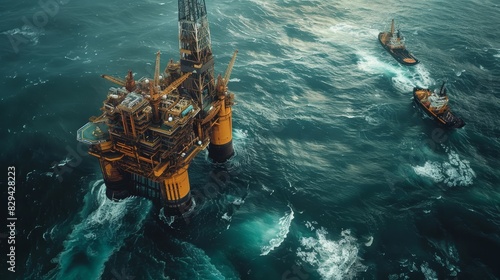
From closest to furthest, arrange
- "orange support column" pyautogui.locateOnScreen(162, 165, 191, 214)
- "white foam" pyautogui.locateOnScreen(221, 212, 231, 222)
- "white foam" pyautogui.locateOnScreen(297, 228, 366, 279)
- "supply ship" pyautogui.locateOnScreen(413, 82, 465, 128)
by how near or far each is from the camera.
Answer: "white foam" pyautogui.locateOnScreen(297, 228, 366, 279)
"orange support column" pyautogui.locateOnScreen(162, 165, 191, 214)
"white foam" pyautogui.locateOnScreen(221, 212, 231, 222)
"supply ship" pyautogui.locateOnScreen(413, 82, 465, 128)

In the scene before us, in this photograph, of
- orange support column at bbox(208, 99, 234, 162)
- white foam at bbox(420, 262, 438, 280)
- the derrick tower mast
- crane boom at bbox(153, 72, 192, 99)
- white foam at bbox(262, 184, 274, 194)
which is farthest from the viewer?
white foam at bbox(262, 184, 274, 194)

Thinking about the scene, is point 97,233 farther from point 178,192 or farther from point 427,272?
point 427,272

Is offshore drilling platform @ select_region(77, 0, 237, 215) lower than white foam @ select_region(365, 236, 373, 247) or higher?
higher

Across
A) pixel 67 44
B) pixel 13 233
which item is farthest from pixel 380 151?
pixel 67 44

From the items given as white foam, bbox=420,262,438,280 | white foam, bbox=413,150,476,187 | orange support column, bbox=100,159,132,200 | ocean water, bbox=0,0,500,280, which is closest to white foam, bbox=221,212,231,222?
ocean water, bbox=0,0,500,280

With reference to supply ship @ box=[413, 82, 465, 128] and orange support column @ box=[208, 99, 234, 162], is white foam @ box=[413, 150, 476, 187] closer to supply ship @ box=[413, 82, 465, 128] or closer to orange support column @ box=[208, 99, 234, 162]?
supply ship @ box=[413, 82, 465, 128]

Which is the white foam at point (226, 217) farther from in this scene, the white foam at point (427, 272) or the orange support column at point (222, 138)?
the white foam at point (427, 272)
